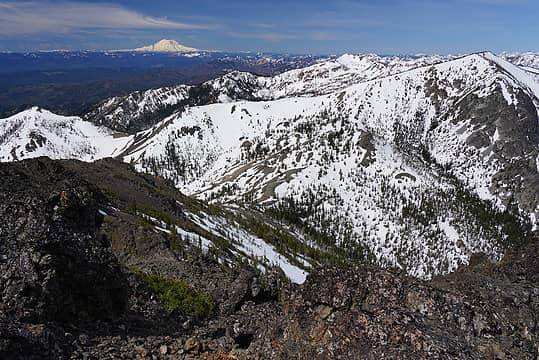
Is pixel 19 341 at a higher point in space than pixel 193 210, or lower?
higher

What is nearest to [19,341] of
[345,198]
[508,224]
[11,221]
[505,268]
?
[11,221]

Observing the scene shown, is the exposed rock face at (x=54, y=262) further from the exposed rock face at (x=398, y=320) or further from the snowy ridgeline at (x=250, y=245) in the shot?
the snowy ridgeline at (x=250, y=245)

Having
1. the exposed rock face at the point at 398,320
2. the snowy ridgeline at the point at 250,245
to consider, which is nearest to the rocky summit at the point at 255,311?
the exposed rock face at the point at 398,320

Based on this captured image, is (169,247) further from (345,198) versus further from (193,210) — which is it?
(345,198)

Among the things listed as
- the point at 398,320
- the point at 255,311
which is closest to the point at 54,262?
the point at 255,311

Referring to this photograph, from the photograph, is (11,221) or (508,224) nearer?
(11,221)

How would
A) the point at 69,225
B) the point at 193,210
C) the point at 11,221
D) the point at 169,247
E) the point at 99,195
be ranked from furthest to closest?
the point at 193,210 < the point at 99,195 < the point at 169,247 < the point at 69,225 < the point at 11,221

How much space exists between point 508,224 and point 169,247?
186 m

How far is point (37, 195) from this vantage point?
15297 millimetres

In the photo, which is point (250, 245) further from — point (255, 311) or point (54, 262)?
point (54, 262)

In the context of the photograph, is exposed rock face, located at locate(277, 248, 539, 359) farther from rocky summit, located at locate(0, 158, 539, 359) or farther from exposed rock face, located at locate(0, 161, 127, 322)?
exposed rock face, located at locate(0, 161, 127, 322)

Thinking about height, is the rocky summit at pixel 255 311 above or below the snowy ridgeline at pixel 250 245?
above

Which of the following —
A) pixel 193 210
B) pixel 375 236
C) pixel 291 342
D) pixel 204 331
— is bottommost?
pixel 375 236

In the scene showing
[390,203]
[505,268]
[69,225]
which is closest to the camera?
[69,225]
